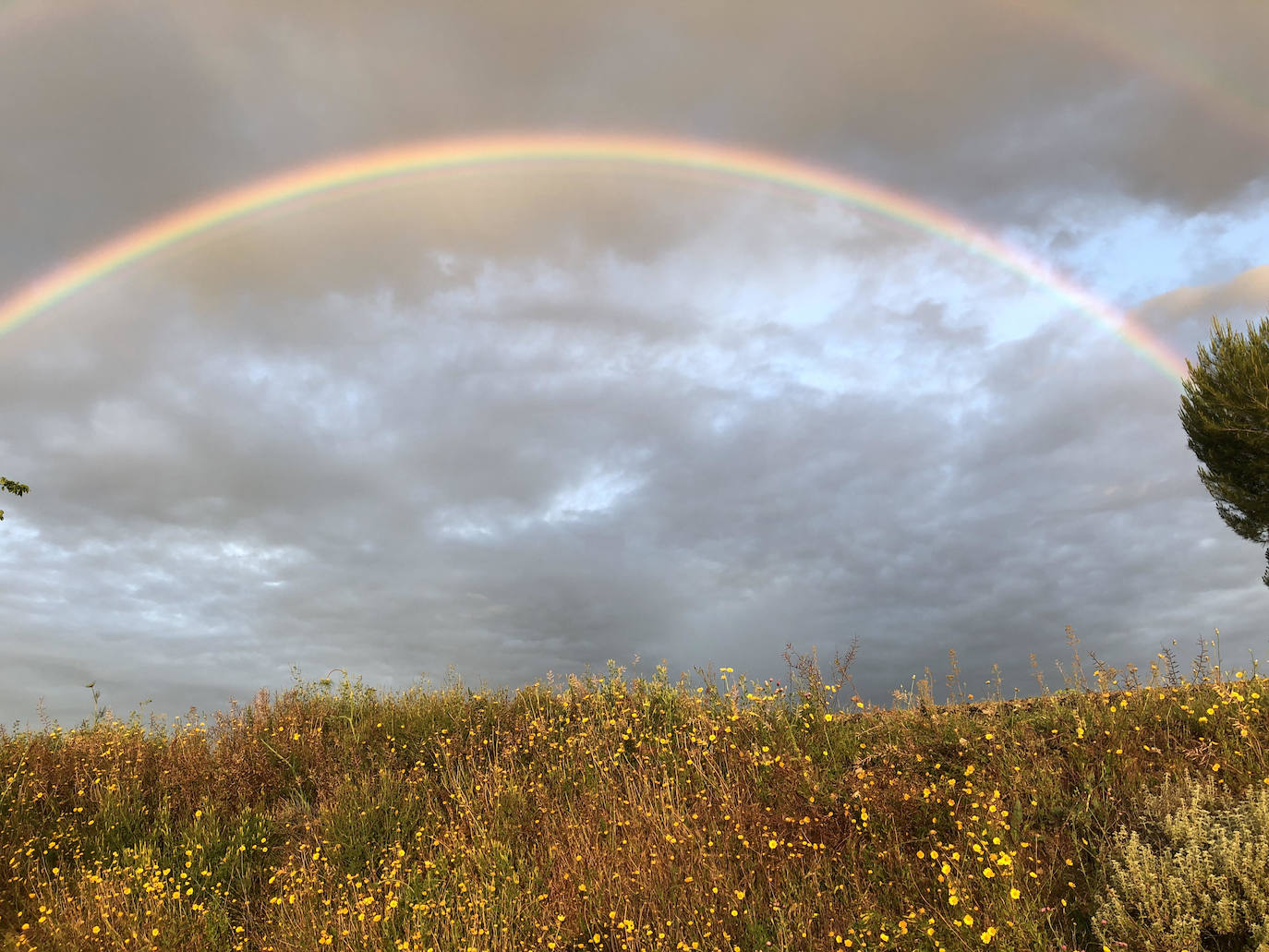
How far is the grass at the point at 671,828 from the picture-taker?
496 centimetres

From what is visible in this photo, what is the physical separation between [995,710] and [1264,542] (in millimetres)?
25767

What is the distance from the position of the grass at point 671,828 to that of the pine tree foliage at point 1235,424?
22718 mm

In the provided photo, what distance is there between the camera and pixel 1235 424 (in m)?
25.4

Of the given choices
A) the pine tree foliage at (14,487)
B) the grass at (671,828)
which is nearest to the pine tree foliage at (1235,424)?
the grass at (671,828)

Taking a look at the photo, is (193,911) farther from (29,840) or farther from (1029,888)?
(1029,888)

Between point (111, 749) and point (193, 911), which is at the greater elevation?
point (111, 749)

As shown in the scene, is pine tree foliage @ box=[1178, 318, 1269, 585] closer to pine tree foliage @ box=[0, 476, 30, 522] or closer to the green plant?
the green plant

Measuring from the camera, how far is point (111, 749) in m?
10.1

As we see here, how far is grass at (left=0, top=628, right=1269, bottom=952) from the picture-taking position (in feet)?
16.3

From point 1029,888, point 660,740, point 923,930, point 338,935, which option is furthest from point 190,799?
point 1029,888

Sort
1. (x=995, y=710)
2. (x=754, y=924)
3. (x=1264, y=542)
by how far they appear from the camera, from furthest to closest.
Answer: (x=1264, y=542) < (x=995, y=710) < (x=754, y=924)

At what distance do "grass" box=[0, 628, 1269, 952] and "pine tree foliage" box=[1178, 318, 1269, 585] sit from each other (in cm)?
2272

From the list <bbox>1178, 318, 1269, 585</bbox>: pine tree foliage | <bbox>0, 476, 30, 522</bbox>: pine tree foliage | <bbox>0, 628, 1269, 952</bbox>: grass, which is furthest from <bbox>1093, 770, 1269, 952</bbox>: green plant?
<bbox>1178, 318, 1269, 585</bbox>: pine tree foliage

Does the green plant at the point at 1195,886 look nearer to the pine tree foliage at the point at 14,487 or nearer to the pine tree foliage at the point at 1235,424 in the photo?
the pine tree foliage at the point at 14,487
